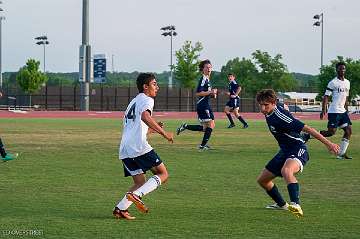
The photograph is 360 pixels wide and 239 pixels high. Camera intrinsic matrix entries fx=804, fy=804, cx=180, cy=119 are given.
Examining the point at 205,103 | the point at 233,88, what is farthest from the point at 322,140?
the point at 233,88

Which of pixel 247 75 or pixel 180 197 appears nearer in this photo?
pixel 180 197

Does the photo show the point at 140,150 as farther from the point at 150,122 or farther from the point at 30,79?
the point at 30,79

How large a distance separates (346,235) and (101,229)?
2.56 meters

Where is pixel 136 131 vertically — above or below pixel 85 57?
below

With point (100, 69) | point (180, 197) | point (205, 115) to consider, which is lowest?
point (180, 197)

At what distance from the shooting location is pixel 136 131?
9461 mm

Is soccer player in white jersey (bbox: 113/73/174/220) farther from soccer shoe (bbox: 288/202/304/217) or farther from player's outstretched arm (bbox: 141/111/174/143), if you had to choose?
soccer shoe (bbox: 288/202/304/217)

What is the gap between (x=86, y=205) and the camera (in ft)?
33.6

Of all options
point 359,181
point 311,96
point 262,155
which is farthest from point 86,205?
point 311,96

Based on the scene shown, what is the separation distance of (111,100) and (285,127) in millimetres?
75590

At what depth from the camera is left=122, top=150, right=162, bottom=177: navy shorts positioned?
9.45 m

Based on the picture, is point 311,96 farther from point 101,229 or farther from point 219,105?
point 101,229

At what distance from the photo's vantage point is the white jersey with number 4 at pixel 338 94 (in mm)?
18047

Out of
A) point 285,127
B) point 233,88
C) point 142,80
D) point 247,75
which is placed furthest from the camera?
point 247,75
